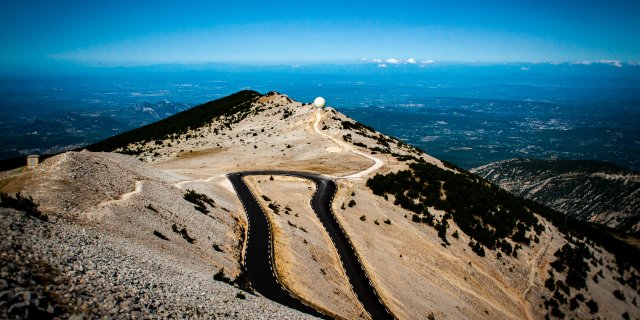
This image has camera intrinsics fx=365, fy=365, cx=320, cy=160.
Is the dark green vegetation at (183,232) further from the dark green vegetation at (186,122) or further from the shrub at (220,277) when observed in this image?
the dark green vegetation at (186,122)

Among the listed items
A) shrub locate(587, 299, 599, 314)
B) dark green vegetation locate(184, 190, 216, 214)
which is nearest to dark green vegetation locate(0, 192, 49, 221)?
dark green vegetation locate(184, 190, 216, 214)

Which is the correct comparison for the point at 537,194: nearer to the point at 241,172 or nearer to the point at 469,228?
the point at 469,228

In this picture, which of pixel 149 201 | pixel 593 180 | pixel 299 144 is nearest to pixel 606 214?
pixel 593 180

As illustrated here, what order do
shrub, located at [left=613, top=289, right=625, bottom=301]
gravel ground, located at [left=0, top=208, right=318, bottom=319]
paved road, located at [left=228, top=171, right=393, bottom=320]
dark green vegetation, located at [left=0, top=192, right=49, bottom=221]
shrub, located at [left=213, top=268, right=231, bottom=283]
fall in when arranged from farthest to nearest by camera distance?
shrub, located at [left=613, top=289, right=625, bottom=301] < paved road, located at [left=228, top=171, right=393, bottom=320] < shrub, located at [left=213, top=268, right=231, bottom=283] < dark green vegetation, located at [left=0, top=192, right=49, bottom=221] < gravel ground, located at [left=0, top=208, right=318, bottom=319]

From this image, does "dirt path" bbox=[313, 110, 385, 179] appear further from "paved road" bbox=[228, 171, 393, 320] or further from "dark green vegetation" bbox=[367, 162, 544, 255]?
"paved road" bbox=[228, 171, 393, 320]

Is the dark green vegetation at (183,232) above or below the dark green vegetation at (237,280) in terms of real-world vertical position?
above

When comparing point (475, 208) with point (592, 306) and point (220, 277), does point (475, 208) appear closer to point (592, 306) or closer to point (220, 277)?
point (592, 306)

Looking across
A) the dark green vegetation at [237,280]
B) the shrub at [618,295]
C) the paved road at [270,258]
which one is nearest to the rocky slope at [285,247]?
the dark green vegetation at [237,280]
